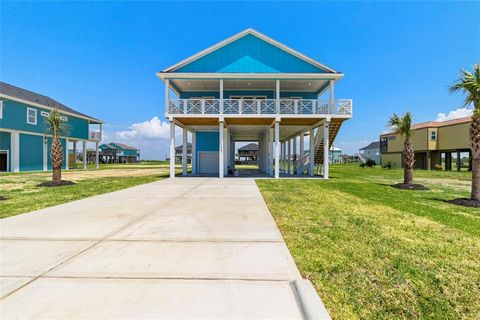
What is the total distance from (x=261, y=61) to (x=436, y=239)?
53.4 feet

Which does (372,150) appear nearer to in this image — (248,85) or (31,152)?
(248,85)

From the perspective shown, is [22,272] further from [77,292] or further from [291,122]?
[291,122]

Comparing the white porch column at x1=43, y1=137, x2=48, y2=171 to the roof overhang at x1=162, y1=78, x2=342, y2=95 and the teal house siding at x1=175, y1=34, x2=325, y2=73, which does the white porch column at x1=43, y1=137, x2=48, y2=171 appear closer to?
the roof overhang at x1=162, y1=78, x2=342, y2=95

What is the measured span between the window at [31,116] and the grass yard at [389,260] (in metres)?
29.4

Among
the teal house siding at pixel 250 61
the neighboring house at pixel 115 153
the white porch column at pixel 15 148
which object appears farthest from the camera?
the neighboring house at pixel 115 153

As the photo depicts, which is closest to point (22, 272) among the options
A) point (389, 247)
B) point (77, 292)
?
point (77, 292)

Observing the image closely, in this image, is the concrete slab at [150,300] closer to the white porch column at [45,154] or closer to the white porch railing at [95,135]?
the white porch column at [45,154]

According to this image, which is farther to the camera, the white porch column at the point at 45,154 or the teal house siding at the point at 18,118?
the white porch column at the point at 45,154

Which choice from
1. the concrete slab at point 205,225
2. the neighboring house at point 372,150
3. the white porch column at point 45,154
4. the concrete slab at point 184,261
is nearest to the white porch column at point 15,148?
the white porch column at point 45,154

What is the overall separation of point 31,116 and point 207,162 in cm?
1917

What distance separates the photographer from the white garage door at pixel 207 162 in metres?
22.6

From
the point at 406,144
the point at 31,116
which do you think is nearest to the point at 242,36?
the point at 406,144

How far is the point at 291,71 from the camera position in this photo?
59.7 ft

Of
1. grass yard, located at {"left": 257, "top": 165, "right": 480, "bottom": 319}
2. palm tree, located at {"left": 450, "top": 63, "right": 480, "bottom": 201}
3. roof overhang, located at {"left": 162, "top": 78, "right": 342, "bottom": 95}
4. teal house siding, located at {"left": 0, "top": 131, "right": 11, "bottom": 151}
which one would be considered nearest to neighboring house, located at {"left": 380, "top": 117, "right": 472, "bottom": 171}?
roof overhang, located at {"left": 162, "top": 78, "right": 342, "bottom": 95}
